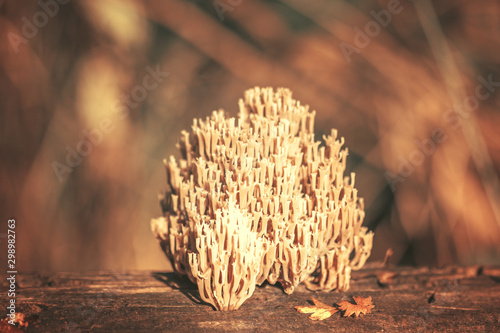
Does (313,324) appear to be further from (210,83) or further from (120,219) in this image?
(210,83)

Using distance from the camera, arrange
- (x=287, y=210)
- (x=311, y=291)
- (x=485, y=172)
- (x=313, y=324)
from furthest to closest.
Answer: (x=485, y=172)
(x=311, y=291)
(x=287, y=210)
(x=313, y=324)

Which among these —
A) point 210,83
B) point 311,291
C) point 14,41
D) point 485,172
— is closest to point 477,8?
point 485,172

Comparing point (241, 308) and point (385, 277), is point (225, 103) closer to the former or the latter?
point (385, 277)

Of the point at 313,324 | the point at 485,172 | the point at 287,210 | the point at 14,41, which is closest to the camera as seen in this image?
the point at 313,324

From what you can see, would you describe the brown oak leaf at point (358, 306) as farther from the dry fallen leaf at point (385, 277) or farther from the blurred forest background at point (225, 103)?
the blurred forest background at point (225, 103)

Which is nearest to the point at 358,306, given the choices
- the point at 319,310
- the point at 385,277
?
the point at 319,310

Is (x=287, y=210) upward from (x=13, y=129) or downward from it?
downward

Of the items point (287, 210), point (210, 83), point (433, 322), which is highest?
point (210, 83)
